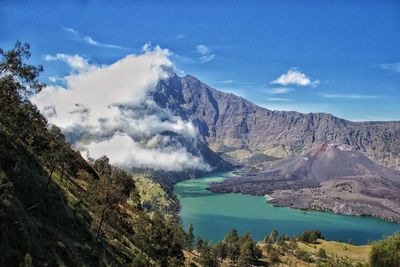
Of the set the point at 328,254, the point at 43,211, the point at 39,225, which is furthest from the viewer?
the point at 328,254

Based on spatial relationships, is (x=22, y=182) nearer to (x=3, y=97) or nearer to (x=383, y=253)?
(x=3, y=97)

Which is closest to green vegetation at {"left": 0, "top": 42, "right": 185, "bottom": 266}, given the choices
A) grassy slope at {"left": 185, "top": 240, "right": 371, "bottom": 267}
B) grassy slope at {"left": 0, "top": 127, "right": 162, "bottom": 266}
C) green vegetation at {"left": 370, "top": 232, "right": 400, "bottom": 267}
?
grassy slope at {"left": 0, "top": 127, "right": 162, "bottom": 266}

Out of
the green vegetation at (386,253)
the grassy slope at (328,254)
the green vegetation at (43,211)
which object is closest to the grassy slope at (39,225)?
the green vegetation at (43,211)

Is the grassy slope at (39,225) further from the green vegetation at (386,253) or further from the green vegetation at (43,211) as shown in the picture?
the green vegetation at (386,253)

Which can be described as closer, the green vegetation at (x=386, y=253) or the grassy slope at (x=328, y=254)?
the green vegetation at (x=386, y=253)

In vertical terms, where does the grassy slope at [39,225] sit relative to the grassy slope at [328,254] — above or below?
above

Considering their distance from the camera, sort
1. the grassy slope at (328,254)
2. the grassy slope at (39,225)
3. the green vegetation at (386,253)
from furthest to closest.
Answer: the grassy slope at (328,254) < the green vegetation at (386,253) < the grassy slope at (39,225)

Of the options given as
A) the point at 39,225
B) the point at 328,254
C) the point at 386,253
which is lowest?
the point at 328,254

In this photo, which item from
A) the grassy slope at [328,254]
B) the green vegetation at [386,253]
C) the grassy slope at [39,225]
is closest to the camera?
the grassy slope at [39,225]

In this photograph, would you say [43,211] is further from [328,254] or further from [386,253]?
[328,254]

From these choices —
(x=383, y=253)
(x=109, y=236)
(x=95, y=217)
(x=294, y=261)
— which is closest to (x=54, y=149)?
(x=95, y=217)

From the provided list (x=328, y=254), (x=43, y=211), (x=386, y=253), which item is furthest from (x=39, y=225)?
(x=328, y=254)
